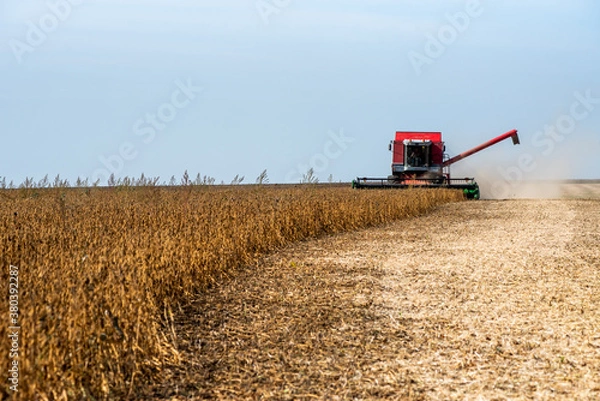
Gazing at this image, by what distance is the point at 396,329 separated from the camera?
261 inches

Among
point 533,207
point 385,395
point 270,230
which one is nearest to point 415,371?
point 385,395

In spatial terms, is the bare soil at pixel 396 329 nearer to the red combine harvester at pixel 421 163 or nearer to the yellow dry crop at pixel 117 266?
the yellow dry crop at pixel 117 266

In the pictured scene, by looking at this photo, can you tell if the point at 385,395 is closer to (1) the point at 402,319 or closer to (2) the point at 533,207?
(1) the point at 402,319

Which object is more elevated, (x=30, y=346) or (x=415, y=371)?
(x=30, y=346)

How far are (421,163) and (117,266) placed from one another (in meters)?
25.8

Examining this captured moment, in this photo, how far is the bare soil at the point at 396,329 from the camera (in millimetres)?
5145

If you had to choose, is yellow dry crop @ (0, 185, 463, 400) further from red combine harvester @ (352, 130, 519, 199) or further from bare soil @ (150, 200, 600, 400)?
red combine harvester @ (352, 130, 519, 199)

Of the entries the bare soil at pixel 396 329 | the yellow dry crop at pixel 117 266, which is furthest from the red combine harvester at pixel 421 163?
the bare soil at pixel 396 329

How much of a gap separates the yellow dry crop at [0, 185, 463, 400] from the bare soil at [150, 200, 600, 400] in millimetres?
305

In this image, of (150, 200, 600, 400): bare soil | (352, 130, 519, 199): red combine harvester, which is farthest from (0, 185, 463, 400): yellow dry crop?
(352, 130, 519, 199): red combine harvester

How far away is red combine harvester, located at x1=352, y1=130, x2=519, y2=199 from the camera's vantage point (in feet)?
99.7

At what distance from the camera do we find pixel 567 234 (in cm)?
1526

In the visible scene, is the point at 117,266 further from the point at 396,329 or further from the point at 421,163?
the point at 421,163

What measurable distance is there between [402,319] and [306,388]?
2160 millimetres
